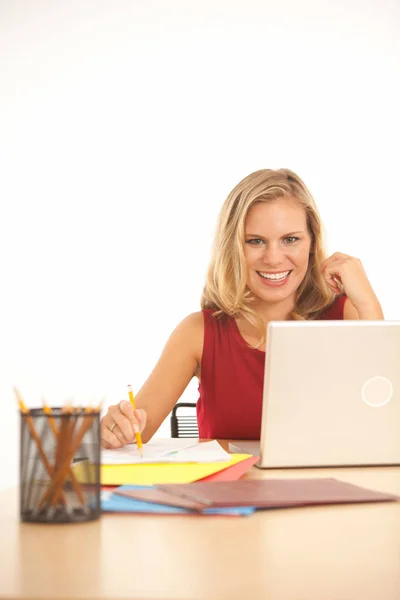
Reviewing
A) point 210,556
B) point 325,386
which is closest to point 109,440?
point 325,386

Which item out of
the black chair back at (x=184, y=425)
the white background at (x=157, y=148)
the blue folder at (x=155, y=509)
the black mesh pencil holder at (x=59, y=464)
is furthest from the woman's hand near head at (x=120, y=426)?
the white background at (x=157, y=148)

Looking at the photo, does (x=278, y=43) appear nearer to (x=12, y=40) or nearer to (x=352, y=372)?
(x=12, y=40)

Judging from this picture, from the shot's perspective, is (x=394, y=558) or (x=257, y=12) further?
(x=257, y=12)

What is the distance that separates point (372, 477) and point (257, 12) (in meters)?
3.86

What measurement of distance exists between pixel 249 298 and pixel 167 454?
3.10 ft

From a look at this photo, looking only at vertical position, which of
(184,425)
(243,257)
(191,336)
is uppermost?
(243,257)

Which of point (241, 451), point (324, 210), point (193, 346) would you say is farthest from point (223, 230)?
point (324, 210)

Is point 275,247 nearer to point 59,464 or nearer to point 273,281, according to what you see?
point 273,281

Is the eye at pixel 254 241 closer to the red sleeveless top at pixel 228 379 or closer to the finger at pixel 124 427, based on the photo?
the red sleeveless top at pixel 228 379

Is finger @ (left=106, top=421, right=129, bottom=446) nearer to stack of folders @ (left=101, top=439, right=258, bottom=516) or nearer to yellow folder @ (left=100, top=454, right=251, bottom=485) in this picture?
stack of folders @ (left=101, top=439, right=258, bottom=516)

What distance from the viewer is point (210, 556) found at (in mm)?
887

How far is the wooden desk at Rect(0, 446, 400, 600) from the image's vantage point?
2.54 ft

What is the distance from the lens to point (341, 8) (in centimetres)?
478

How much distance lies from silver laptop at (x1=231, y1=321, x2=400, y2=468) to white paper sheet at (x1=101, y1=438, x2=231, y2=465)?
0.10 m
